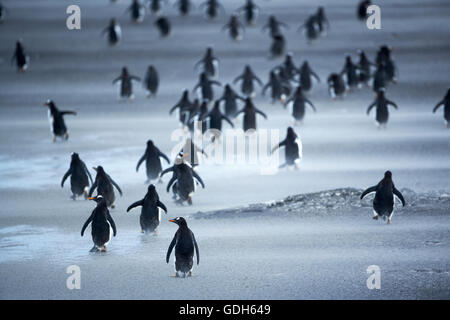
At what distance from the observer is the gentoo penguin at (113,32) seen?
1900 cm

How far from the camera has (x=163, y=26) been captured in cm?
1962

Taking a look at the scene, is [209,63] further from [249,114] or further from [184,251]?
[184,251]

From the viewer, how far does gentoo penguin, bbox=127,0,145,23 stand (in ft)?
67.8

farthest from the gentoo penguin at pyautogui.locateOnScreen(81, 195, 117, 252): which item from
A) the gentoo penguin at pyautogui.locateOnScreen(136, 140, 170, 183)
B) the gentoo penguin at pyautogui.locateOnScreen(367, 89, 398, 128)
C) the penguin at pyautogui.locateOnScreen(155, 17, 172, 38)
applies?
the penguin at pyautogui.locateOnScreen(155, 17, 172, 38)

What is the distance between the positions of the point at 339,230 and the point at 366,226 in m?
0.32

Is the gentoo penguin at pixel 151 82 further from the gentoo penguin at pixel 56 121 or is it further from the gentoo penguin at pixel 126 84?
the gentoo penguin at pixel 56 121

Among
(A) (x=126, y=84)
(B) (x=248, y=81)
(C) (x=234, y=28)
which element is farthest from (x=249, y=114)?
(C) (x=234, y=28)

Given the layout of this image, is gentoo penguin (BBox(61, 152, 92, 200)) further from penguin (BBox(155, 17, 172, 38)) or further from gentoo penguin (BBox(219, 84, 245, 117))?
penguin (BBox(155, 17, 172, 38))

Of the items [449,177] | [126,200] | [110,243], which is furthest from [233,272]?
[449,177]

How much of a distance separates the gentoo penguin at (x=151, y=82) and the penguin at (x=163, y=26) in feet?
13.3

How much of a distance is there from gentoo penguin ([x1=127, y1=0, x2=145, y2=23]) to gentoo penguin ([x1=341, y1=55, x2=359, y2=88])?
752 cm

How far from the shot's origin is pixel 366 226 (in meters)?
7.62

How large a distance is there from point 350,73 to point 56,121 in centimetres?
633

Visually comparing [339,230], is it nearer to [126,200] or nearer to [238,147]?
[126,200]
